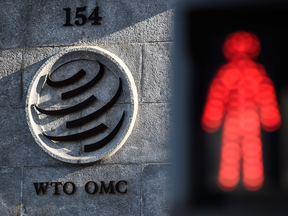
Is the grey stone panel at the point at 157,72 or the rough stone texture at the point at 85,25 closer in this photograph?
the grey stone panel at the point at 157,72

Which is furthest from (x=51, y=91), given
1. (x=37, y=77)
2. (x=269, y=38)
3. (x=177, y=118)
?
(x=269, y=38)

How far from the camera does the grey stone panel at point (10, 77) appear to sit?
600 cm

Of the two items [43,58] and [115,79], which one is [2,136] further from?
[115,79]

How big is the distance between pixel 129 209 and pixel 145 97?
138 centimetres

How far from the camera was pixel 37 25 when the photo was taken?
615cm

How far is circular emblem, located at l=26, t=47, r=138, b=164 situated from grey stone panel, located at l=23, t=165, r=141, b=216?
0.63ft

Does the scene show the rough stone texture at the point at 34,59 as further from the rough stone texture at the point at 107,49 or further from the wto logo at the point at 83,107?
the wto logo at the point at 83,107

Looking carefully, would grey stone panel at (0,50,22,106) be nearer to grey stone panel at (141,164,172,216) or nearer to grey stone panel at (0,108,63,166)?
grey stone panel at (0,108,63,166)

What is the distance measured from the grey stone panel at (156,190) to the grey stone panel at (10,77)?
196cm

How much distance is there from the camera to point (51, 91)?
591cm

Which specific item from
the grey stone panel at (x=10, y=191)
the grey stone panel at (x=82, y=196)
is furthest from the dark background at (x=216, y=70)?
the grey stone panel at (x=10, y=191)

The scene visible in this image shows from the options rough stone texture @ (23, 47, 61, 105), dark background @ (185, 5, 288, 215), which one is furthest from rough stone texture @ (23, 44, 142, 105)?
dark background @ (185, 5, 288, 215)

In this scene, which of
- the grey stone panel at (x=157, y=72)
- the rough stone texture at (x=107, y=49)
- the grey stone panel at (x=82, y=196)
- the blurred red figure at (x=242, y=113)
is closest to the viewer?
the blurred red figure at (x=242, y=113)

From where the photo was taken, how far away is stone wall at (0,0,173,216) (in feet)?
18.2
